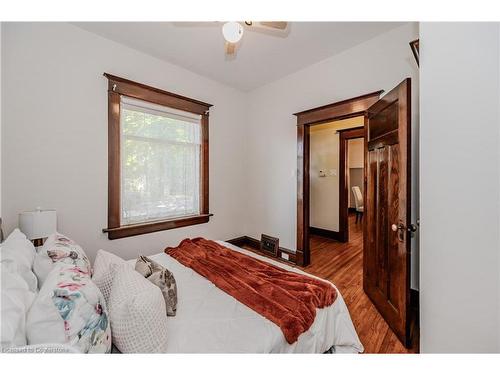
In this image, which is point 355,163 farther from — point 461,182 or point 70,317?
point 70,317

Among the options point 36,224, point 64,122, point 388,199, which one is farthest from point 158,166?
point 388,199

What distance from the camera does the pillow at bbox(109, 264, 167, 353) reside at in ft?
2.89

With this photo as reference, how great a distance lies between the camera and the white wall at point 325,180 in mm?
4301

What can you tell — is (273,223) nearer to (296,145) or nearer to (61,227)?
(296,145)

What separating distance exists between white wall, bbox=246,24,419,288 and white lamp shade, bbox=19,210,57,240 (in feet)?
8.54

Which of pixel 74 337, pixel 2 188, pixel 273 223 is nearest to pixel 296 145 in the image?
pixel 273 223

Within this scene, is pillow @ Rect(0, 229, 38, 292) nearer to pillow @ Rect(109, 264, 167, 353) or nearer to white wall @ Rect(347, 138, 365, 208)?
pillow @ Rect(109, 264, 167, 353)

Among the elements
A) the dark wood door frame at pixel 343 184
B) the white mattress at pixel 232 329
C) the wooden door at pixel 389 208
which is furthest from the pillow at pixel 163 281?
the dark wood door frame at pixel 343 184

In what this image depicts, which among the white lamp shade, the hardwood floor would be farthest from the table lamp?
the hardwood floor

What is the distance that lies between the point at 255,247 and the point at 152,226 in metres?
1.73

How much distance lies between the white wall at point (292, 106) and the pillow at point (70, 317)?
245cm

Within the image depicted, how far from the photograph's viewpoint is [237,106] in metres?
3.55
